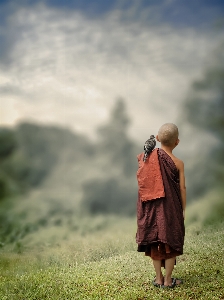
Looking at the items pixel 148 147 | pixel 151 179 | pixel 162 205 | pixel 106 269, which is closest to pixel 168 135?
pixel 148 147

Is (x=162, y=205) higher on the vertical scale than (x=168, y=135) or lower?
lower

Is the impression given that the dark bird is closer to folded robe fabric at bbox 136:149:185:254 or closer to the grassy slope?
folded robe fabric at bbox 136:149:185:254

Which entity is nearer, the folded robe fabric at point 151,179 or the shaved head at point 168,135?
the folded robe fabric at point 151,179

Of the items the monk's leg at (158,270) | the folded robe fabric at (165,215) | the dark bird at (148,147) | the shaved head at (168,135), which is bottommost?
the monk's leg at (158,270)

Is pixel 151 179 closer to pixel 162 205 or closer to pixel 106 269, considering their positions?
pixel 162 205

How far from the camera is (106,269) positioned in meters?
4.73

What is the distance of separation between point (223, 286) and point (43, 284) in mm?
1787

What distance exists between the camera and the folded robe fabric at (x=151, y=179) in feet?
12.0

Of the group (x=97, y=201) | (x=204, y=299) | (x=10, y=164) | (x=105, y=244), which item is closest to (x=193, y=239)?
(x=105, y=244)

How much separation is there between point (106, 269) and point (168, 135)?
1.87 metres

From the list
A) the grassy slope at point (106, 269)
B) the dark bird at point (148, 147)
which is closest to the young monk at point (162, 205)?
the dark bird at point (148, 147)

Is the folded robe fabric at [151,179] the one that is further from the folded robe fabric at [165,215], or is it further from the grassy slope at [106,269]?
the grassy slope at [106,269]

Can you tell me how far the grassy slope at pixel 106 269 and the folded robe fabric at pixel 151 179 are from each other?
904mm

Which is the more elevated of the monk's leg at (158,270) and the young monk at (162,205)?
the young monk at (162,205)
